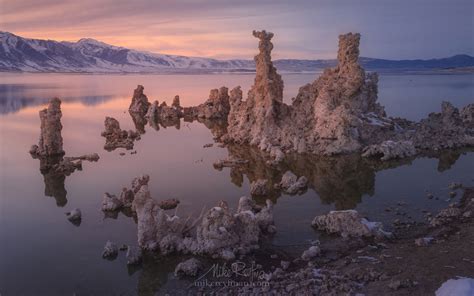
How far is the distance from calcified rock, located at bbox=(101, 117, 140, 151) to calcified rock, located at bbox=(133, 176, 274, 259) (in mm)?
19103

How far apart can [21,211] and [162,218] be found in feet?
26.8

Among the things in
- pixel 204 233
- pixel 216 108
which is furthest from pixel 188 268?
pixel 216 108

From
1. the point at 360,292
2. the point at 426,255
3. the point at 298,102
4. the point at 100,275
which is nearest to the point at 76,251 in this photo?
the point at 100,275

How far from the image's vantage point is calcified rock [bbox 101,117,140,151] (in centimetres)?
3556

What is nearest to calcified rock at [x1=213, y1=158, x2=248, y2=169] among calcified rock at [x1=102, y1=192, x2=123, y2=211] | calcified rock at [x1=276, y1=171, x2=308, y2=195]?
calcified rock at [x1=276, y1=171, x2=308, y2=195]

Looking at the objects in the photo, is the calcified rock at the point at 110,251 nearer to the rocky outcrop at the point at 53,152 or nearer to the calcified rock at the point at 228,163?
the rocky outcrop at the point at 53,152

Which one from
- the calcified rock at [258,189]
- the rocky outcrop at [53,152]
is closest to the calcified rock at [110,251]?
the calcified rock at [258,189]

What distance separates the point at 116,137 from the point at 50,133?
7.07 meters

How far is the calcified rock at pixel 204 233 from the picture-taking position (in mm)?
15906

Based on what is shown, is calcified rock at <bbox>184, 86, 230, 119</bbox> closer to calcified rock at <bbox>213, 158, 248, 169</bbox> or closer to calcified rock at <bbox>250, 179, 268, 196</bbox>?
calcified rock at <bbox>213, 158, 248, 169</bbox>

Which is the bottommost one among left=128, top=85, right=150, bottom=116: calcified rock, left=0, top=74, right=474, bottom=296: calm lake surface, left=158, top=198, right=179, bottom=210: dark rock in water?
left=0, top=74, right=474, bottom=296: calm lake surface

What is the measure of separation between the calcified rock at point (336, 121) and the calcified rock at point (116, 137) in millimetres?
7377

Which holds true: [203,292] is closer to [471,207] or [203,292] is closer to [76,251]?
[76,251]

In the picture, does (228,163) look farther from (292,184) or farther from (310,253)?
(310,253)
